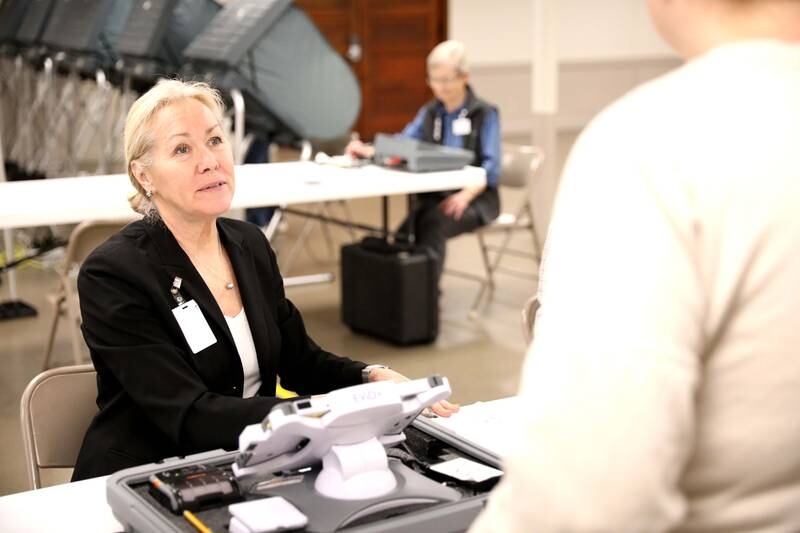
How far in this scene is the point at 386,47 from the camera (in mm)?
12164

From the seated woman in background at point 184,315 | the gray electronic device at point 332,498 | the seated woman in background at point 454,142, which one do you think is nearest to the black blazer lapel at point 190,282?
the seated woman in background at point 184,315

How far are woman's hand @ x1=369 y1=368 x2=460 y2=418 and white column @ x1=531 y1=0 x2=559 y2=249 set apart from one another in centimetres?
491

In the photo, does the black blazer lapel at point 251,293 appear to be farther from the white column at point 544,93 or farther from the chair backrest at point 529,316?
the white column at point 544,93

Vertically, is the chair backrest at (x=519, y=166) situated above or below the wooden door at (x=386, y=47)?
below

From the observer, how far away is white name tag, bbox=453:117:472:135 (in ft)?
19.4

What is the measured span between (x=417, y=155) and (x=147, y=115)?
3.05m

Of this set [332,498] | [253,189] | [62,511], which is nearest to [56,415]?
[62,511]

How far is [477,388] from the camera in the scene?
15.2ft

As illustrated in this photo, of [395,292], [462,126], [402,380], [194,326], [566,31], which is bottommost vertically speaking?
[395,292]

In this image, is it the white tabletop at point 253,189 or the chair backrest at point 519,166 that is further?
the chair backrest at point 519,166

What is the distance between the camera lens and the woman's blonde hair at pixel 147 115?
92.6 inches

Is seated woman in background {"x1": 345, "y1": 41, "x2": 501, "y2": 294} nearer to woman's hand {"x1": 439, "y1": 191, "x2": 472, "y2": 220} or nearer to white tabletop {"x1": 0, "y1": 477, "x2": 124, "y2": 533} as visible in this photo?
woman's hand {"x1": 439, "y1": 191, "x2": 472, "y2": 220}

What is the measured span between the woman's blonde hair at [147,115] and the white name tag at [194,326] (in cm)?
34

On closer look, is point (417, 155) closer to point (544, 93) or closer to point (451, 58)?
point (451, 58)
